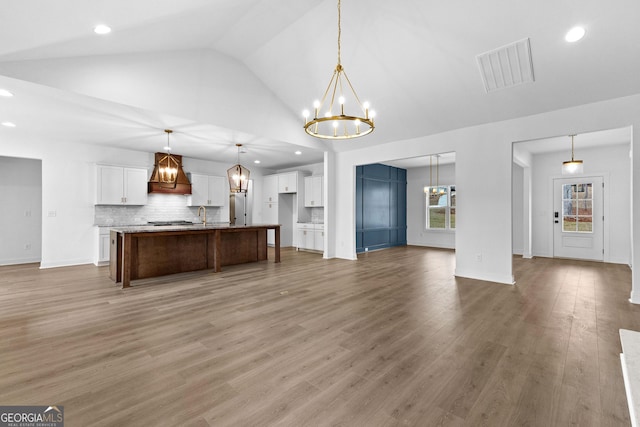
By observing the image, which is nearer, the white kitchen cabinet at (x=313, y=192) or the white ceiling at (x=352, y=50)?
the white ceiling at (x=352, y=50)

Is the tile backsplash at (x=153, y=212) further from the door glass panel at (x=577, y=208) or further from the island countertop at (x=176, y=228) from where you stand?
the door glass panel at (x=577, y=208)

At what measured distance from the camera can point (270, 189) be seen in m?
9.67

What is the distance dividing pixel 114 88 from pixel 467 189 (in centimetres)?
584

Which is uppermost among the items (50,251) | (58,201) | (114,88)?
(114,88)

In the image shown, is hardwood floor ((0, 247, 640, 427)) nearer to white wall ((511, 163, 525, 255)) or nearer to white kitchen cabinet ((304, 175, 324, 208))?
white wall ((511, 163, 525, 255))

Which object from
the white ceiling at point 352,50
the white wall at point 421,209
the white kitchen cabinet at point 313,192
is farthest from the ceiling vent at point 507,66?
the white wall at point 421,209

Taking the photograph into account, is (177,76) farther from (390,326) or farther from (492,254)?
(492,254)

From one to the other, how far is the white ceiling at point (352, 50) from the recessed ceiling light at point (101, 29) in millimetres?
74

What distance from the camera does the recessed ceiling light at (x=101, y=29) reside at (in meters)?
3.25

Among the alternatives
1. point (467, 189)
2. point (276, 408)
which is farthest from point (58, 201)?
point (467, 189)

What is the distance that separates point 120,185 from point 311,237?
4980mm

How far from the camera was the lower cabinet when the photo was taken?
8391 mm

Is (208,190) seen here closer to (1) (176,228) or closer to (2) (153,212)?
(2) (153,212)

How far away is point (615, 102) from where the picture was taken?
4004mm
